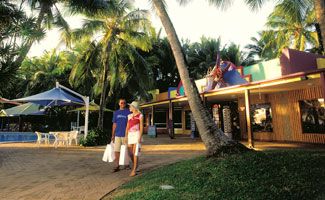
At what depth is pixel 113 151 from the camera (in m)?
6.48

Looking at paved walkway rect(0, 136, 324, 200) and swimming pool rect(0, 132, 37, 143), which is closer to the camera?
paved walkway rect(0, 136, 324, 200)

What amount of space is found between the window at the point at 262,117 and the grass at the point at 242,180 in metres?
8.31

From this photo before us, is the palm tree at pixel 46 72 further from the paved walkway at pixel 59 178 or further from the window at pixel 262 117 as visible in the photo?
the paved walkway at pixel 59 178

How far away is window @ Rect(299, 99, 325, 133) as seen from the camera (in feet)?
37.6

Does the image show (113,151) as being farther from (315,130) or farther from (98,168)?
(315,130)

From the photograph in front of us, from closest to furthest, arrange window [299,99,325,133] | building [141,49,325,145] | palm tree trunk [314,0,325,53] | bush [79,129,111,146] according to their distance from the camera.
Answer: palm tree trunk [314,0,325,53], building [141,49,325,145], window [299,99,325,133], bush [79,129,111,146]

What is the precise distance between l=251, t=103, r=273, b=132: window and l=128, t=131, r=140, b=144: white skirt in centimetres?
1008

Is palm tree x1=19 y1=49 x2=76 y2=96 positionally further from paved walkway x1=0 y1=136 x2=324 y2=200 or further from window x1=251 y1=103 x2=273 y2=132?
paved walkway x1=0 y1=136 x2=324 y2=200

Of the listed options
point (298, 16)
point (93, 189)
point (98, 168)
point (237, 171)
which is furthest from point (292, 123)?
point (93, 189)

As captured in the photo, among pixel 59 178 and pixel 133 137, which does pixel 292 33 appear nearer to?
pixel 133 137

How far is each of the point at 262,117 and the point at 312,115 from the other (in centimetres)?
280

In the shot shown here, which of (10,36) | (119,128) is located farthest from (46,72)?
(119,128)

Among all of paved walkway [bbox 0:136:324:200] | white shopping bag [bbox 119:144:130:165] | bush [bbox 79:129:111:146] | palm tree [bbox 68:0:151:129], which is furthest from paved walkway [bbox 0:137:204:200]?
palm tree [bbox 68:0:151:129]

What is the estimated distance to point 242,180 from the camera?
4.46m
